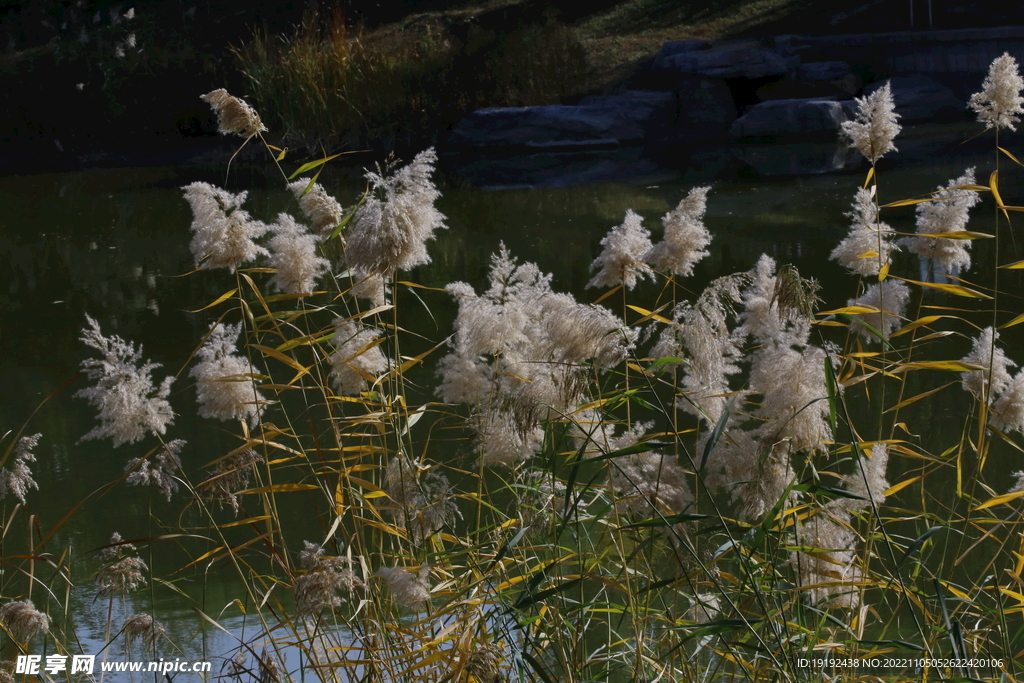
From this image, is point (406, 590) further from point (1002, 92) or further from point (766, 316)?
point (1002, 92)

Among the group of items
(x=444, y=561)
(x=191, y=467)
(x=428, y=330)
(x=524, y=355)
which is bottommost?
(x=428, y=330)

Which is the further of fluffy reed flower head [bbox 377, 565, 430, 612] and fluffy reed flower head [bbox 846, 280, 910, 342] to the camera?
fluffy reed flower head [bbox 846, 280, 910, 342]

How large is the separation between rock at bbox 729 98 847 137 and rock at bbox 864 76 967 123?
0.59m

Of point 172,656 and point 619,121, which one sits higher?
point 172,656

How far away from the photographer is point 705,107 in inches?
333

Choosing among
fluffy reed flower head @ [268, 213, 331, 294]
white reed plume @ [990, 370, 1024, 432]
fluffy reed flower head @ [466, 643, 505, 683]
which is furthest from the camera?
fluffy reed flower head @ [268, 213, 331, 294]

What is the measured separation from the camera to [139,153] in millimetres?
9289

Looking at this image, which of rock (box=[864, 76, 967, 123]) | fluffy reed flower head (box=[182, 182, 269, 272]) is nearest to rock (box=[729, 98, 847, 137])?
rock (box=[864, 76, 967, 123])

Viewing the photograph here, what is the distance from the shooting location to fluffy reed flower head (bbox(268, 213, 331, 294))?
145 cm

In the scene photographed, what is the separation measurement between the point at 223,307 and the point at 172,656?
8.07 feet

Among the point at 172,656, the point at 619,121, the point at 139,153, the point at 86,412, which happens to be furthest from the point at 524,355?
the point at 139,153

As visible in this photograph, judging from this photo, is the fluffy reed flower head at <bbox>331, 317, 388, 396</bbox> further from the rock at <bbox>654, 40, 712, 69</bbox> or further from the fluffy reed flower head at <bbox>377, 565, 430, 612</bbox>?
Answer: the rock at <bbox>654, 40, 712, 69</bbox>

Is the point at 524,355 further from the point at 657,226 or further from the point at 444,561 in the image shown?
the point at 657,226

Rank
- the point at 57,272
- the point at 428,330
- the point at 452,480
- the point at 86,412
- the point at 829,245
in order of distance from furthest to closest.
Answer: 1. the point at 57,272
2. the point at 829,245
3. the point at 428,330
4. the point at 86,412
5. the point at 452,480
